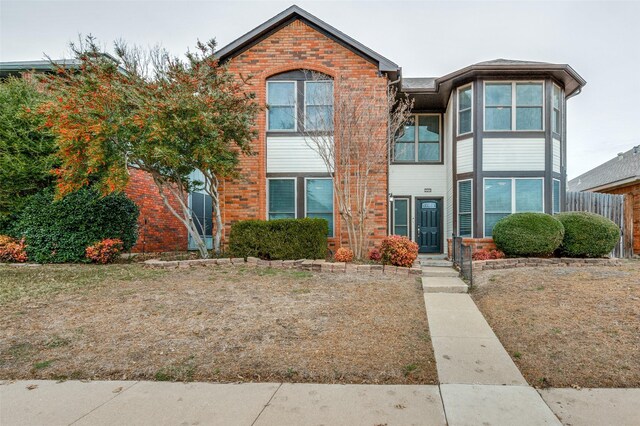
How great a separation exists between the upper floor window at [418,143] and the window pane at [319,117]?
3739 mm

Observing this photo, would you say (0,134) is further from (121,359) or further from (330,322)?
(330,322)

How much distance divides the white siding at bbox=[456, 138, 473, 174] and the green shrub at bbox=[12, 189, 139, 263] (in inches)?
406

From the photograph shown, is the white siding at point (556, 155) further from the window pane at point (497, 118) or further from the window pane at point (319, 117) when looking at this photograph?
the window pane at point (319, 117)

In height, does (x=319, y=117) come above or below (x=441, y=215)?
above

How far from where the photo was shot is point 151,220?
12.5 meters

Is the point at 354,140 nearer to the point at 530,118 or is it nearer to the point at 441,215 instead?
the point at 441,215

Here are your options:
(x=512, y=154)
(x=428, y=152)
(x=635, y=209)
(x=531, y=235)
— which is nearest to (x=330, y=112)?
(x=428, y=152)

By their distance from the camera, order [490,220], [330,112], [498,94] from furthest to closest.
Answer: [498,94] < [490,220] < [330,112]

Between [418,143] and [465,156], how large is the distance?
7.14 ft

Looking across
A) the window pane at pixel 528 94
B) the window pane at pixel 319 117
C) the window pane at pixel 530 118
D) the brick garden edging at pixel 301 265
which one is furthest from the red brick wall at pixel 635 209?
the window pane at pixel 319 117

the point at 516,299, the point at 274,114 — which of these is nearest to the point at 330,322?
the point at 516,299

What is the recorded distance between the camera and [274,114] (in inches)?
429

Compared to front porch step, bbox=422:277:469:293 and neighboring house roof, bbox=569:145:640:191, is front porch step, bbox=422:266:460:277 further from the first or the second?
neighboring house roof, bbox=569:145:640:191

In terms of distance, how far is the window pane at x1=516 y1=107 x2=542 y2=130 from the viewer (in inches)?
428
